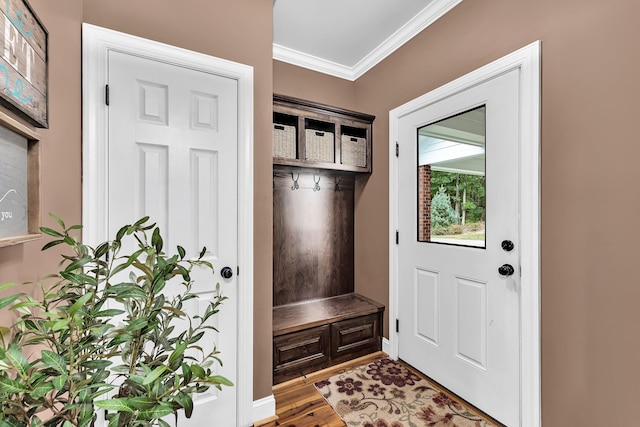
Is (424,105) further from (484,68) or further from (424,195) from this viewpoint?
(424,195)

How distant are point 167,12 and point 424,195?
6.58 feet

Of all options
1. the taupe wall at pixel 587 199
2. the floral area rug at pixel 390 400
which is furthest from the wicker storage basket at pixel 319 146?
the floral area rug at pixel 390 400

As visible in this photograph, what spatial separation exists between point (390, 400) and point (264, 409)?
828mm

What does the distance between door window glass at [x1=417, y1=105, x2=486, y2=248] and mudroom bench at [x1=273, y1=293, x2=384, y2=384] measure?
883 mm

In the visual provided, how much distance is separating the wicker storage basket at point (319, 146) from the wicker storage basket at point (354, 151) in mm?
137

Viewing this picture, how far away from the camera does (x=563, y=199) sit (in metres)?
1.42

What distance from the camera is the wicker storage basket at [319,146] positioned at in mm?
2389

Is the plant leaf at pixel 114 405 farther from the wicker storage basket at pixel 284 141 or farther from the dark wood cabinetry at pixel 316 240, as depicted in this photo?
the wicker storage basket at pixel 284 141

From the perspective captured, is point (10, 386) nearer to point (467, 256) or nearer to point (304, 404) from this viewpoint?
point (304, 404)

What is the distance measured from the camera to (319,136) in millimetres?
2441

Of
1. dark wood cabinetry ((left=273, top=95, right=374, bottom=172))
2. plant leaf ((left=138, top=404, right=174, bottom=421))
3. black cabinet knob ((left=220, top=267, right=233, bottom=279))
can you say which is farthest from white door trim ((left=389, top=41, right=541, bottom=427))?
plant leaf ((left=138, top=404, right=174, bottom=421))

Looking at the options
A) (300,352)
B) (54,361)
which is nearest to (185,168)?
(54,361)

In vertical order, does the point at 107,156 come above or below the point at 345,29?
below

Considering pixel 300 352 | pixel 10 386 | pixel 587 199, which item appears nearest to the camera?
pixel 10 386
